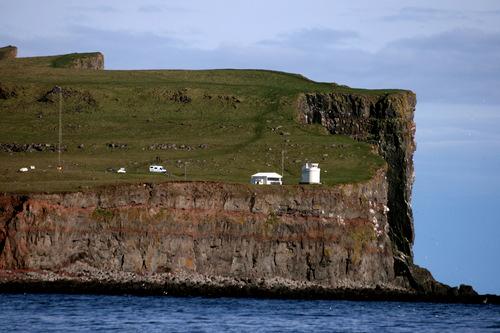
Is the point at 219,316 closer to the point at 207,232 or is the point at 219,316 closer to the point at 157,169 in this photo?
the point at 207,232

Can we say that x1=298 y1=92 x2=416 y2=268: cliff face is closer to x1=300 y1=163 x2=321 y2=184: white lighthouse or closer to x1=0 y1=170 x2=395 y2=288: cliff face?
x1=300 y1=163 x2=321 y2=184: white lighthouse

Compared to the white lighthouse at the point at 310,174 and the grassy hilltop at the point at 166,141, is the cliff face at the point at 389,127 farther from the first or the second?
the white lighthouse at the point at 310,174

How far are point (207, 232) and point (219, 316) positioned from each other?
101 feet

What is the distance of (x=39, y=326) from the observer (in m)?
103

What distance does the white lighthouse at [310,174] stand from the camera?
512 feet

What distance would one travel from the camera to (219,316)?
115 meters

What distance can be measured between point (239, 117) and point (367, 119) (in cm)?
1650

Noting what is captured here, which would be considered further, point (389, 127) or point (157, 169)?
point (389, 127)

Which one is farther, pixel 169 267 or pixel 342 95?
pixel 342 95

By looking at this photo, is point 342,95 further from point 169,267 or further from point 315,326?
point 315,326

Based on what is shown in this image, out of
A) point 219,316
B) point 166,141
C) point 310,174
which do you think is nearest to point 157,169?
point 166,141

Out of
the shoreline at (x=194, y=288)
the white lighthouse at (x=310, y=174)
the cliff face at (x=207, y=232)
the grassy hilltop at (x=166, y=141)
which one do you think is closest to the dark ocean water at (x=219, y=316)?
the shoreline at (x=194, y=288)

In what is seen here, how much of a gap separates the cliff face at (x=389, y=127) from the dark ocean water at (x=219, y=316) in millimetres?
39947

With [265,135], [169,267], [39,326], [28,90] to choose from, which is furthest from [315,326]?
[28,90]
